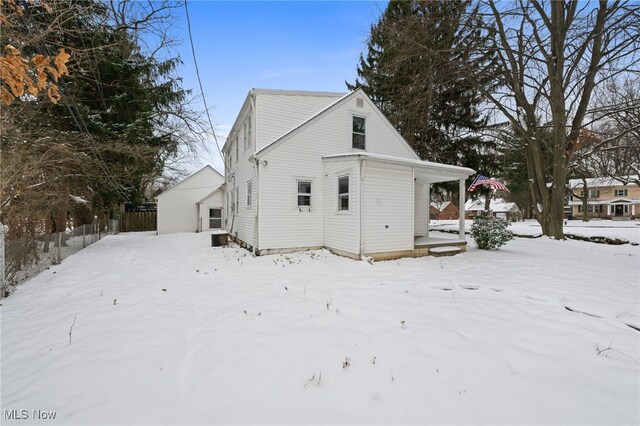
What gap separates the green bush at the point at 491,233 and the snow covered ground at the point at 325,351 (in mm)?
4318

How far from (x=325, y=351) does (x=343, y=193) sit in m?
6.99

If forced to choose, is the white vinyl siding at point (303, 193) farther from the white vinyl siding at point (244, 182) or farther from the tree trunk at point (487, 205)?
the tree trunk at point (487, 205)

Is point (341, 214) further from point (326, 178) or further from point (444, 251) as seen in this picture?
point (444, 251)

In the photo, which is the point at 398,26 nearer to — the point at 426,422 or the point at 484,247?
the point at 484,247

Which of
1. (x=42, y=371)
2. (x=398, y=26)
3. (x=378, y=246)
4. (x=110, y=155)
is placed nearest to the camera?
(x=42, y=371)

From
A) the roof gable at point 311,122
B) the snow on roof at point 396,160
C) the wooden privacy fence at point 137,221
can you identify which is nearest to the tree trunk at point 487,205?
the snow on roof at point 396,160

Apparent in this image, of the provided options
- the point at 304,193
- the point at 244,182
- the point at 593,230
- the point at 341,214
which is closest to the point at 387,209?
the point at 341,214

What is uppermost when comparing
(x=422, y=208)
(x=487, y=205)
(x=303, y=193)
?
(x=487, y=205)

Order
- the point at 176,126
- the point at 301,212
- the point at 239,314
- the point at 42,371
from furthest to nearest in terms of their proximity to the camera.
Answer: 1. the point at 176,126
2. the point at 301,212
3. the point at 239,314
4. the point at 42,371

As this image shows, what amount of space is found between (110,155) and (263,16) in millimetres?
8940

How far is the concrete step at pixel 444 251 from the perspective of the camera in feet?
32.3

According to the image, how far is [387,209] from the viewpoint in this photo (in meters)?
9.11

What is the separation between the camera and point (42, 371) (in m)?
2.79

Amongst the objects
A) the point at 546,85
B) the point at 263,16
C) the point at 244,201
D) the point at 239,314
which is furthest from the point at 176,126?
the point at 546,85
